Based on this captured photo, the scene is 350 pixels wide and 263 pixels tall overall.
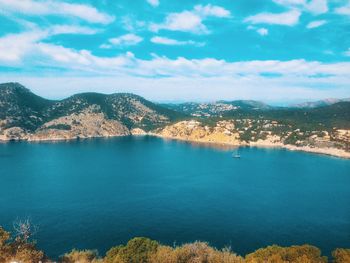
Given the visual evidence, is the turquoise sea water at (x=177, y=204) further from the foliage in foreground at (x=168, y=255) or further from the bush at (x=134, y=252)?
the foliage in foreground at (x=168, y=255)

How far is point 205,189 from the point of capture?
476 feet

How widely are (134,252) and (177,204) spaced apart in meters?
58.2

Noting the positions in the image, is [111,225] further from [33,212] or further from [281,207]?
[281,207]

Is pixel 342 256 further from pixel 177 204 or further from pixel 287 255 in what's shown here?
pixel 177 204

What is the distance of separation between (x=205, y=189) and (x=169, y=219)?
44.3 meters

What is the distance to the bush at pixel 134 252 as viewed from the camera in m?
60.9

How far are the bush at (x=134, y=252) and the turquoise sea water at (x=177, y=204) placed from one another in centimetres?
2042

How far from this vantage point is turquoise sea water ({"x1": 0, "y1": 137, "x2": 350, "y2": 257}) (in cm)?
9056

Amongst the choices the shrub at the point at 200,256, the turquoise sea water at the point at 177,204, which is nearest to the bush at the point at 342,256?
the shrub at the point at 200,256

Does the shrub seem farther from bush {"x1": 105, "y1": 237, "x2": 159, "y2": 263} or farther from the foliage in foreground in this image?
bush {"x1": 105, "y1": 237, "x2": 159, "y2": 263}

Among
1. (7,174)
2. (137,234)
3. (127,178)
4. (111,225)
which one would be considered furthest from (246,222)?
(7,174)

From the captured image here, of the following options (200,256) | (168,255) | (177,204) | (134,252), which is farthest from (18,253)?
(177,204)

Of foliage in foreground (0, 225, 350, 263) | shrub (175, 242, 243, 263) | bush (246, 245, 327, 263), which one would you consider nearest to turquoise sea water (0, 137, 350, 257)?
foliage in foreground (0, 225, 350, 263)

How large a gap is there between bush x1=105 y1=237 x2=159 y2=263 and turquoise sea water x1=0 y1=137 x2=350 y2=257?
67.0 ft
